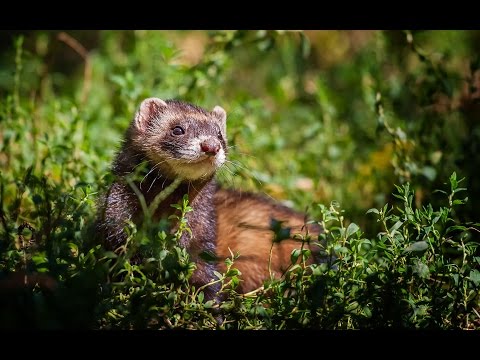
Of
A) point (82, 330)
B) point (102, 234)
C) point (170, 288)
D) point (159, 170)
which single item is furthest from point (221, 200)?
point (82, 330)

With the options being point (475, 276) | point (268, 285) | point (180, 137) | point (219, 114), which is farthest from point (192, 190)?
point (475, 276)

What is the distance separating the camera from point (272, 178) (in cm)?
580

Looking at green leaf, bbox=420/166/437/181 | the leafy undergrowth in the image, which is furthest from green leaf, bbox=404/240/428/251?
green leaf, bbox=420/166/437/181

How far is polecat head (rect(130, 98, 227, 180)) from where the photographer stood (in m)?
3.72

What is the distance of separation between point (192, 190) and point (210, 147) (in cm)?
37

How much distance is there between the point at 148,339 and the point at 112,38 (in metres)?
5.51

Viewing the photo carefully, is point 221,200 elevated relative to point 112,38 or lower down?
lower down

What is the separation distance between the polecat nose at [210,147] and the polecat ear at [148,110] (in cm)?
62

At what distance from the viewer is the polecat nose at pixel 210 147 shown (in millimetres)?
3664

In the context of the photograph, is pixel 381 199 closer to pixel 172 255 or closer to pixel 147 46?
pixel 172 255

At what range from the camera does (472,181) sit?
16.4 feet

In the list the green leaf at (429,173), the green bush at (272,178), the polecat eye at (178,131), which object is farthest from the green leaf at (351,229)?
the green leaf at (429,173)

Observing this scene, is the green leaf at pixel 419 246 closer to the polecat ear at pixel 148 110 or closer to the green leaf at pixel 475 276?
the green leaf at pixel 475 276

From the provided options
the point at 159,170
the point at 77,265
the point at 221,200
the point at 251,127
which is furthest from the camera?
the point at 251,127
